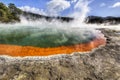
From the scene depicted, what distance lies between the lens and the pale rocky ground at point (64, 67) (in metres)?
7.82

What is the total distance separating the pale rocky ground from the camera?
25.7 feet

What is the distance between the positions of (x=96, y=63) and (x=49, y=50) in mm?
3953

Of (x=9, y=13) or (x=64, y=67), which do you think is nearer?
(x=64, y=67)

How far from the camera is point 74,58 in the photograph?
995 cm

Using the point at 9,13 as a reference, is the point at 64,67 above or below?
below

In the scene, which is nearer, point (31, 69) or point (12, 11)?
point (31, 69)

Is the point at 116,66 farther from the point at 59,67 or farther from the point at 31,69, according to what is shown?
the point at 31,69

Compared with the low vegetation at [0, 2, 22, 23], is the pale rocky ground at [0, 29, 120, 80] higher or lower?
lower

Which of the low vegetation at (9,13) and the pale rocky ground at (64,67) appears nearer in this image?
the pale rocky ground at (64,67)

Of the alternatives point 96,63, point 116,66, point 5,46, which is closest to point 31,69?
point 96,63

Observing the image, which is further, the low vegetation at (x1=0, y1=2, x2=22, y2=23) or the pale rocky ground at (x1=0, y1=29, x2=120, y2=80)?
the low vegetation at (x1=0, y1=2, x2=22, y2=23)

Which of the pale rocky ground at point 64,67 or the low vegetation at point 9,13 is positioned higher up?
the low vegetation at point 9,13

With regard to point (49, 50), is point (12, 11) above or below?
above

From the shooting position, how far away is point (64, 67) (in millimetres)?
8688
